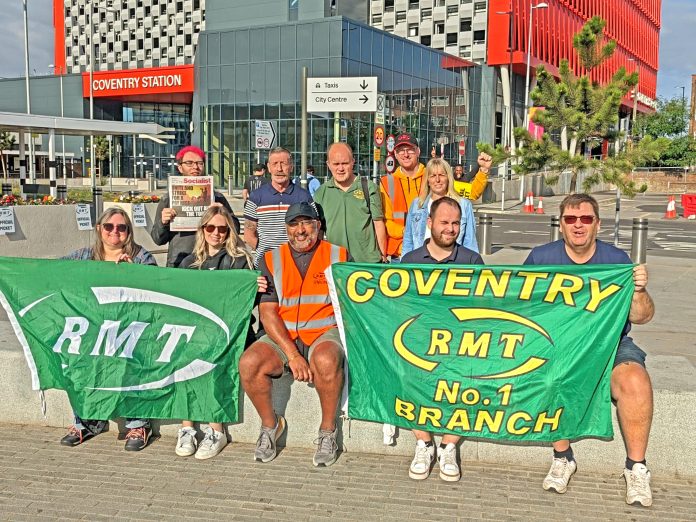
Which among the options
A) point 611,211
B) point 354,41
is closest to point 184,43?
point 354,41

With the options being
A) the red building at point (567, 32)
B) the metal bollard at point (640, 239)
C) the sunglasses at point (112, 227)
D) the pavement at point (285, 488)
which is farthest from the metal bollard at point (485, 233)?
the red building at point (567, 32)

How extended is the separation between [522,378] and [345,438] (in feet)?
4.02

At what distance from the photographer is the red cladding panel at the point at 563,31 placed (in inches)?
2188

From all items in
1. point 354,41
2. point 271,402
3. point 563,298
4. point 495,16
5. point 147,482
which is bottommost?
point 147,482

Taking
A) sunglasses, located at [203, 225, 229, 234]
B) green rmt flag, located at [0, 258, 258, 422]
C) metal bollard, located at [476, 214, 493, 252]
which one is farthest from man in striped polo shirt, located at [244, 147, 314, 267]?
metal bollard, located at [476, 214, 493, 252]

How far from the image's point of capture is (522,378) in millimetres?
4305

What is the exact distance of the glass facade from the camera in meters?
38.4

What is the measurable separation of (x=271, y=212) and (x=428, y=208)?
4.49ft

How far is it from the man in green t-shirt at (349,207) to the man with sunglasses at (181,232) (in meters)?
0.83

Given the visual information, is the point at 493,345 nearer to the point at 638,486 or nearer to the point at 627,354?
the point at 627,354

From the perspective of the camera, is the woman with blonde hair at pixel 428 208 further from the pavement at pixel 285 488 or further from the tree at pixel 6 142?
the tree at pixel 6 142

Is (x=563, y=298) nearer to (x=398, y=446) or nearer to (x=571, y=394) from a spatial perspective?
(x=571, y=394)

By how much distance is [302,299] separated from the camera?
4.73 meters

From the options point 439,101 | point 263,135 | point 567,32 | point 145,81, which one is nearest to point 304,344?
point 263,135
